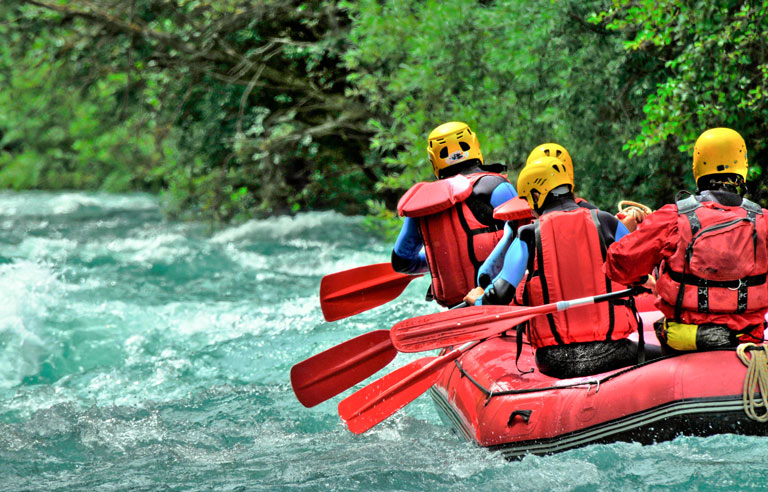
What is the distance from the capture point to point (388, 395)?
13.3 feet

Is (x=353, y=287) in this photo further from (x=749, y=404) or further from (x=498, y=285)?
(x=749, y=404)

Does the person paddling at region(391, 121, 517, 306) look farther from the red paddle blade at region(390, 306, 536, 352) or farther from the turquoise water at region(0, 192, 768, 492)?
the turquoise water at region(0, 192, 768, 492)

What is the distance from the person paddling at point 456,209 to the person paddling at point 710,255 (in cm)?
103

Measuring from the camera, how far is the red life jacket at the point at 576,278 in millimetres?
3375

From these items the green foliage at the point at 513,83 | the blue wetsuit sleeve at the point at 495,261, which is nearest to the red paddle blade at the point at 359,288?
the blue wetsuit sleeve at the point at 495,261

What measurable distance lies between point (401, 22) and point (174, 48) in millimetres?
4300

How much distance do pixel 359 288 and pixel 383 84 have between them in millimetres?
4574

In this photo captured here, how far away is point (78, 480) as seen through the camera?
12.8ft

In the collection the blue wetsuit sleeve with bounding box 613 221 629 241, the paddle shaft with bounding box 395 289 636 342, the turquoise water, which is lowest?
the turquoise water

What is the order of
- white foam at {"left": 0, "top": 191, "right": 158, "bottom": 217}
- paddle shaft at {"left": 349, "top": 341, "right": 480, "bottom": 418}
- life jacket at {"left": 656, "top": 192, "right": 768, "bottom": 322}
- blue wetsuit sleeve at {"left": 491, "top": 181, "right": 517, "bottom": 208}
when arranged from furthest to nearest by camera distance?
white foam at {"left": 0, "top": 191, "right": 158, "bottom": 217}
blue wetsuit sleeve at {"left": 491, "top": 181, "right": 517, "bottom": 208}
paddle shaft at {"left": 349, "top": 341, "right": 480, "bottom": 418}
life jacket at {"left": 656, "top": 192, "right": 768, "bottom": 322}

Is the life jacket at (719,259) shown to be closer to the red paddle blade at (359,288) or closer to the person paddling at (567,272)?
the person paddling at (567,272)

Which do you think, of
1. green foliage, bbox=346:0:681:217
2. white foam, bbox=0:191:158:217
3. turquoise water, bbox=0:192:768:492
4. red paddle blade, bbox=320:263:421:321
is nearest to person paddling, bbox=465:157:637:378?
turquoise water, bbox=0:192:768:492

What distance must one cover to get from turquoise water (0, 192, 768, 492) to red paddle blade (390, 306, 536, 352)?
0.51 meters

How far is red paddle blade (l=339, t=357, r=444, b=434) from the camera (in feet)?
13.2
